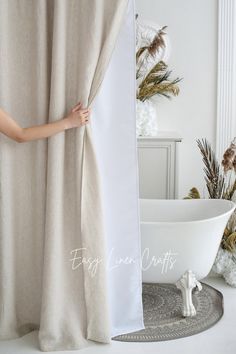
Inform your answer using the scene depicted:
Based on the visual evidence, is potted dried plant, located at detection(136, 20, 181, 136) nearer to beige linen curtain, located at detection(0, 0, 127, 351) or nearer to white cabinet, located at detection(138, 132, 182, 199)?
white cabinet, located at detection(138, 132, 182, 199)

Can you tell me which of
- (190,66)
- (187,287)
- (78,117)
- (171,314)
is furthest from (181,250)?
(190,66)

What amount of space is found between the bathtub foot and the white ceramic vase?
1.28 meters

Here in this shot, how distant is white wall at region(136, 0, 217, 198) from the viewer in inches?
163

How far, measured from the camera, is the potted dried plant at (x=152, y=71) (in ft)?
13.2

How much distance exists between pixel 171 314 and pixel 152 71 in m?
2.01

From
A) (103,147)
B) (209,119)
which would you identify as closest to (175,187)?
(209,119)

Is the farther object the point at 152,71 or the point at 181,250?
the point at 152,71

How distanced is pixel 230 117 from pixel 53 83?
214 centimetres

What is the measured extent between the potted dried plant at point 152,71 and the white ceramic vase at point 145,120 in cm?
2

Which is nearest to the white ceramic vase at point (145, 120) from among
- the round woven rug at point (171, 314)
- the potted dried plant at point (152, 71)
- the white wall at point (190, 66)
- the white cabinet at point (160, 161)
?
the potted dried plant at point (152, 71)

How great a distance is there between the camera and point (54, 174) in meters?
2.56

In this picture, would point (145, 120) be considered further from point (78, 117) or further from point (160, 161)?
point (78, 117)

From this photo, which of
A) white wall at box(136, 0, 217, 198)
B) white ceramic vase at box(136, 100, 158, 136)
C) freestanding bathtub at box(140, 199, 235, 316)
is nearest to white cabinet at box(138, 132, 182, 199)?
white ceramic vase at box(136, 100, 158, 136)

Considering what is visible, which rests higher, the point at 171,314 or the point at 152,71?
the point at 152,71
